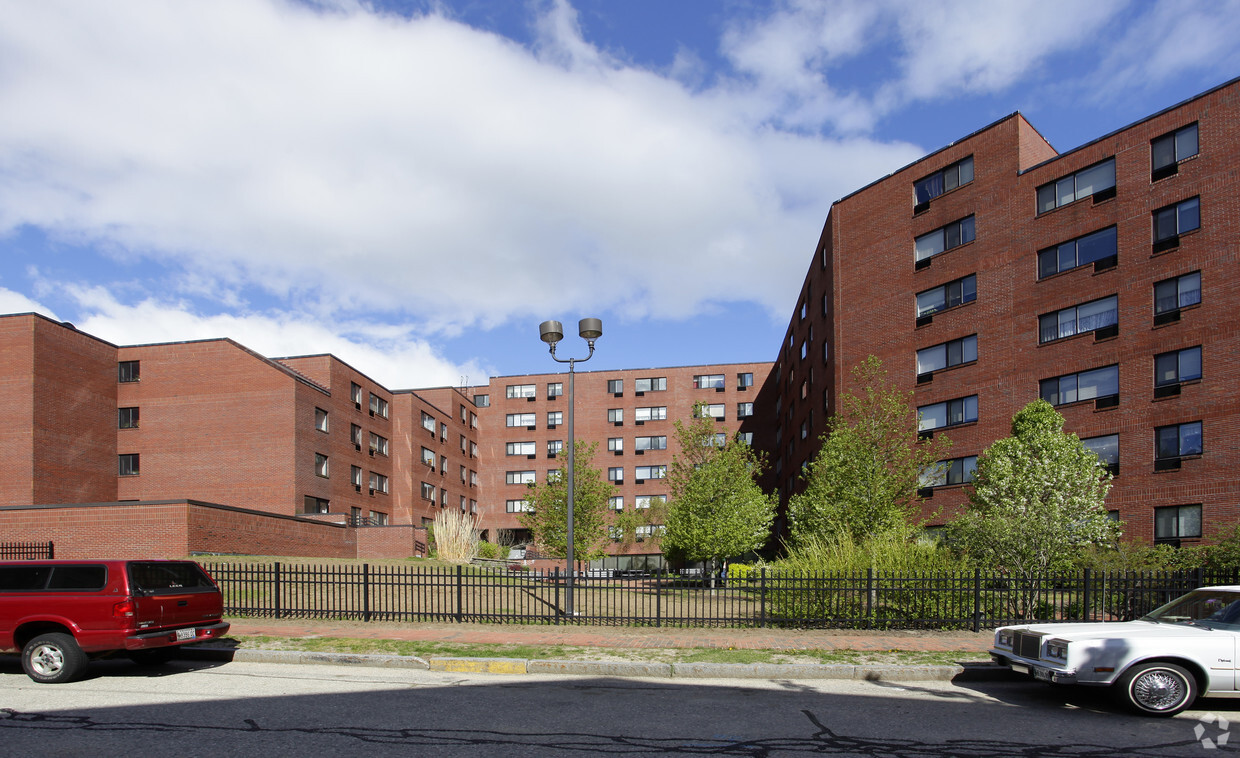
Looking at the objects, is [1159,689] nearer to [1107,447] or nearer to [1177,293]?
[1107,447]

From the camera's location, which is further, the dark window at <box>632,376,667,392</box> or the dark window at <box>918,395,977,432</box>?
the dark window at <box>632,376,667,392</box>

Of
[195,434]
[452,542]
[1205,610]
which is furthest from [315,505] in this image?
[1205,610]

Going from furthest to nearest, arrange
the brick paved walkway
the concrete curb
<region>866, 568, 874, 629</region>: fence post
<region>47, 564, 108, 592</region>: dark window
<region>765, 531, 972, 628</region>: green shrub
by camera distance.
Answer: <region>765, 531, 972, 628</region>: green shrub → <region>866, 568, 874, 629</region>: fence post → the brick paved walkway → the concrete curb → <region>47, 564, 108, 592</region>: dark window

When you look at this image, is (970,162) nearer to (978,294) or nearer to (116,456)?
(978,294)

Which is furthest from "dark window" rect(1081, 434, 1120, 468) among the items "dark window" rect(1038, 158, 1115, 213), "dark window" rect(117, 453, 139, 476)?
"dark window" rect(117, 453, 139, 476)

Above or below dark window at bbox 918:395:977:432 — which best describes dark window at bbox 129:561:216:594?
below

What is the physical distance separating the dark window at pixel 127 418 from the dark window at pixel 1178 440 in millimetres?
46546

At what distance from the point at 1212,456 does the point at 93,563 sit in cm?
3067

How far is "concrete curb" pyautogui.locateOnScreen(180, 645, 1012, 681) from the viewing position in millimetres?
10836

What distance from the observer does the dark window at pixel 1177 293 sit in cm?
2802

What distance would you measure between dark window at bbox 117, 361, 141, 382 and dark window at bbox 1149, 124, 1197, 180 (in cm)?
4752

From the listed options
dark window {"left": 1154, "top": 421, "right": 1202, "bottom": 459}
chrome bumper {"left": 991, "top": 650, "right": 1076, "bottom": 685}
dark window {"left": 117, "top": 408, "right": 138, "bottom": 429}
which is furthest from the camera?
dark window {"left": 117, "top": 408, "right": 138, "bottom": 429}

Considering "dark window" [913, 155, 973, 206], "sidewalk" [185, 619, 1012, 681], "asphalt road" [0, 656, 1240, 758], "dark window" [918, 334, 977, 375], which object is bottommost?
"sidewalk" [185, 619, 1012, 681]

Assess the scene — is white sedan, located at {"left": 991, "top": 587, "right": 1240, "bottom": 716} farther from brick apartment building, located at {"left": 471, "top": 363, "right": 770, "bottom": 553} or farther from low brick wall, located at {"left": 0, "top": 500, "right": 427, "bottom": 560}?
brick apartment building, located at {"left": 471, "top": 363, "right": 770, "bottom": 553}
